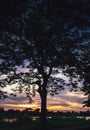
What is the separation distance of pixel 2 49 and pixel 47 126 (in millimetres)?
11837

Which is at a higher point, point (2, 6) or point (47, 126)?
point (2, 6)

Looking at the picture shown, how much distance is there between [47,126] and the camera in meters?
50.5

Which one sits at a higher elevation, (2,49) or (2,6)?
(2,6)

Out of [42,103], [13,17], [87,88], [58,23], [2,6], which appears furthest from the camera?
[87,88]

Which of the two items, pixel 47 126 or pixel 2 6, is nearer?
pixel 2 6

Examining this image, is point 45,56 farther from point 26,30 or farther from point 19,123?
point 19,123

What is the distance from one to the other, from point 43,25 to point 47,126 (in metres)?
13.3

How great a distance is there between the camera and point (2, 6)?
25016mm

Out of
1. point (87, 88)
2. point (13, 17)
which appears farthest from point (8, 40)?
point (13, 17)

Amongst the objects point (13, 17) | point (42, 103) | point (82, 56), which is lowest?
point (42, 103)

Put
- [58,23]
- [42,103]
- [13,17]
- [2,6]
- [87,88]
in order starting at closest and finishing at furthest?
[2,6]
[13,17]
[58,23]
[42,103]
[87,88]

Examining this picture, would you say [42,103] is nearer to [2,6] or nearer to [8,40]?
[8,40]

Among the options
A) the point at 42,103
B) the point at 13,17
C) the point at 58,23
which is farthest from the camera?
the point at 42,103

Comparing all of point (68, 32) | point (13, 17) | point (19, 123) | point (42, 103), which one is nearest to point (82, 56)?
point (68, 32)
